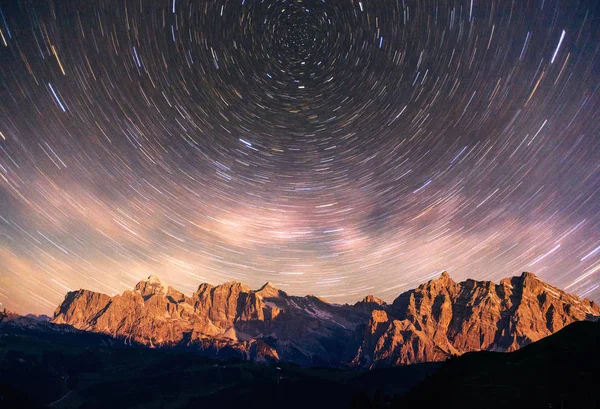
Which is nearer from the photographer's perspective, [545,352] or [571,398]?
[571,398]

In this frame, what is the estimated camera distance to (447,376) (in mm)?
138250

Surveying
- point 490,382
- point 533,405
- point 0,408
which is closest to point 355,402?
point 490,382

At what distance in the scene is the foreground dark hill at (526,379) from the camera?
10669 centimetres

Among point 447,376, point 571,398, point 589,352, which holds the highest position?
point 589,352

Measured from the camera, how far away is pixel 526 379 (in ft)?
404

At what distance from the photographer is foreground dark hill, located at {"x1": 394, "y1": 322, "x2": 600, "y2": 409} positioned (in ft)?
350

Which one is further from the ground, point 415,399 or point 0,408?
point 415,399

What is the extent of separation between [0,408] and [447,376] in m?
196

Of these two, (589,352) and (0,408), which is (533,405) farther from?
(0,408)

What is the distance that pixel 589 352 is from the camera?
13575 centimetres

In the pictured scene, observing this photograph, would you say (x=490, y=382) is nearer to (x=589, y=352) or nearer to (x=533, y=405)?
(x=533, y=405)

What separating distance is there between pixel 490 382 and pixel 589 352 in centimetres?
3845

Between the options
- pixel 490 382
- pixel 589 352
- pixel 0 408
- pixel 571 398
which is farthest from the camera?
pixel 0 408

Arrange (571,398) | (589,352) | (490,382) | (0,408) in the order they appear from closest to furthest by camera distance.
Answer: (571,398) → (490,382) → (589,352) → (0,408)
